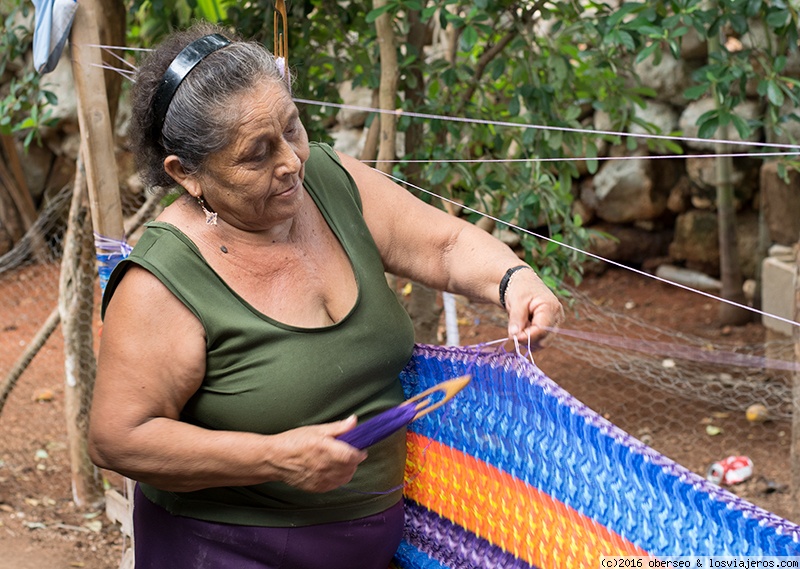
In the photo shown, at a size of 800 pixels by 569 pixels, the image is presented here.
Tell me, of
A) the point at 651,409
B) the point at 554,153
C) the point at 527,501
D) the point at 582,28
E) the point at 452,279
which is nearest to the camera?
the point at 527,501

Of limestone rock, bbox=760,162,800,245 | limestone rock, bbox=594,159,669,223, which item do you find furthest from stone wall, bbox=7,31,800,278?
limestone rock, bbox=760,162,800,245

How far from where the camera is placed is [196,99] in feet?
5.49

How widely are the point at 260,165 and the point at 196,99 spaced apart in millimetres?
163

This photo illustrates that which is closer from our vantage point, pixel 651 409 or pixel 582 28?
pixel 582 28

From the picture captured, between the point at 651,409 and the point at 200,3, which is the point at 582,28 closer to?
the point at 200,3

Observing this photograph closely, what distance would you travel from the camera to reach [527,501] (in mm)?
1923

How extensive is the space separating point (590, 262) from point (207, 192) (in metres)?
5.43

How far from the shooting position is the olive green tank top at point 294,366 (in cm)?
169

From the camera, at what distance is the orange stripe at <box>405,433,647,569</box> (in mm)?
1751

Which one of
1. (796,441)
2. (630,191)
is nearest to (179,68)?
(796,441)

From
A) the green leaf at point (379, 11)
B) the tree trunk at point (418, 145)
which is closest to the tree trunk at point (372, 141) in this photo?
the tree trunk at point (418, 145)

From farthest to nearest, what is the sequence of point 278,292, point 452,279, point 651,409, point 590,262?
point 590,262 < point 651,409 < point 452,279 < point 278,292

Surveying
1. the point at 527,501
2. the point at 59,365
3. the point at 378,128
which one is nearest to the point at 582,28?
the point at 378,128

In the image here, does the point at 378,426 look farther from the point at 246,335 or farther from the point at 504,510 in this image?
the point at 504,510
